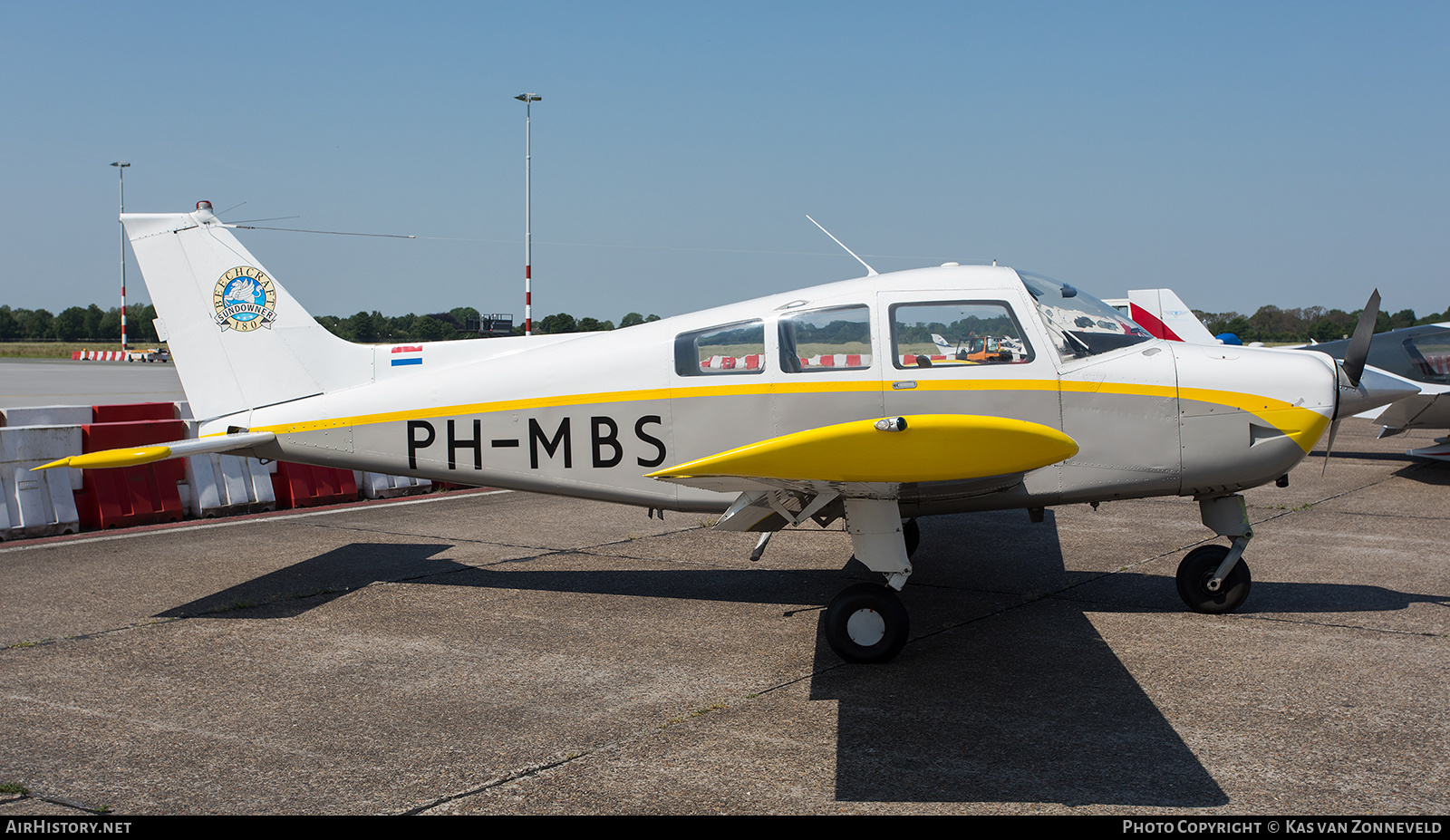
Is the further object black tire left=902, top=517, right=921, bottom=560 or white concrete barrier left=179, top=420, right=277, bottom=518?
white concrete barrier left=179, top=420, right=277, bottom=518

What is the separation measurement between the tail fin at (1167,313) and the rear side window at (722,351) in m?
15.5

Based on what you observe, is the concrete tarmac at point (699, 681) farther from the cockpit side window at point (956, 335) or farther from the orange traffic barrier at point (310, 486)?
the orange traffic barrier at point (310, 486)

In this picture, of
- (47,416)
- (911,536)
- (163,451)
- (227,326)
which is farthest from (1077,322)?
(47,416)

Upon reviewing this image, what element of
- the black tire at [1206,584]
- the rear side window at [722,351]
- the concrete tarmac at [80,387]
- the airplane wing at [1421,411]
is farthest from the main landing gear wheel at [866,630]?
the concrete tarmac at [80,387]

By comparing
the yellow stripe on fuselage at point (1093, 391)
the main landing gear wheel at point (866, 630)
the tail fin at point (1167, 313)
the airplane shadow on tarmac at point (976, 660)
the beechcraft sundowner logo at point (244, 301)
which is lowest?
the airplane shadow on tarmac at point (976, 660)

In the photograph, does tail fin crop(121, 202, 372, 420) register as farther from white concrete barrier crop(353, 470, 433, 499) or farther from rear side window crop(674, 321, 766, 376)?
white concrete barrier crop(353, 470, 433, 499)

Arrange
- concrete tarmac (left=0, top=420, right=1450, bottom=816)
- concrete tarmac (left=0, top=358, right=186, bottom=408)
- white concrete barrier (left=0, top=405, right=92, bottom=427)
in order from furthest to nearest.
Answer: concrete tarmac (left=0, top=358, right=186, bottom=408) → white concrete barrier (left=0, top=405, right=92, bottom=427) → concrete tarmac (left=0, top=420, right=1450, bottom=816)

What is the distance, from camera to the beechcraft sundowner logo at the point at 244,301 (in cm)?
711

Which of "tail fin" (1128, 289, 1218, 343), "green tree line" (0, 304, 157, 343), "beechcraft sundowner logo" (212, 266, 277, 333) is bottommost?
"beechcraft sundowner logo" (212, 266, 277, 333)

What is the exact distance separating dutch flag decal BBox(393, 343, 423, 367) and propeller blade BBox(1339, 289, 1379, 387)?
605 cm

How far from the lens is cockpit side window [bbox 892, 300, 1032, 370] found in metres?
5.84

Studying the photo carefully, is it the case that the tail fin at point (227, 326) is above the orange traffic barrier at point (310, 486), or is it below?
above

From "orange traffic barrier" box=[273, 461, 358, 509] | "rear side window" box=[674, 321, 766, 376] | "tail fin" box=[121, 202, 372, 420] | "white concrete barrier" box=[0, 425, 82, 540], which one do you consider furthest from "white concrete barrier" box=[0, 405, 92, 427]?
"rear side window" box=[674, 321, 766, 376]

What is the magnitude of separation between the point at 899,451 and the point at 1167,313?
1753 cm
